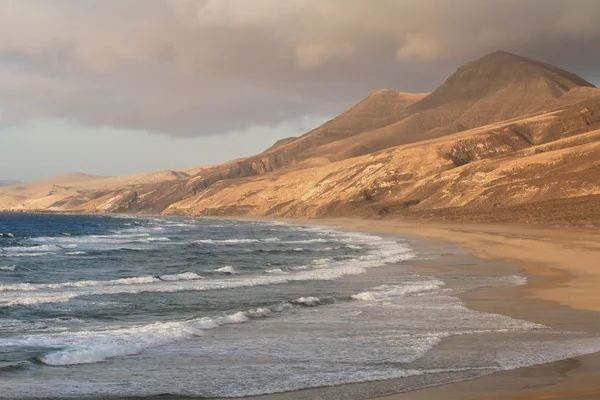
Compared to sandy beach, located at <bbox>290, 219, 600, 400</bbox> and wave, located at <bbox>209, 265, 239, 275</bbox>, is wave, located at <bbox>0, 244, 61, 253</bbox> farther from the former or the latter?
sandy beach, located at <bbox>290, 219, 600, 400</bbox>

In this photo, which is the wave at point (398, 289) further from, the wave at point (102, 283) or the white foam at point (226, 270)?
the white foam at point (226, 270)

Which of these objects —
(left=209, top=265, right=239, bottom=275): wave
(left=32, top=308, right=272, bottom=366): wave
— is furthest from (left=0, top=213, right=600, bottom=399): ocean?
(left=209, top=265, right=239, bottom=275): wave

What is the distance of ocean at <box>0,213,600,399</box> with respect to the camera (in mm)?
13531

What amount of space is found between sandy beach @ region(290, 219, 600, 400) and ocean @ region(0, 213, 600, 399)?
76 centimetres

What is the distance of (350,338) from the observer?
18094mm

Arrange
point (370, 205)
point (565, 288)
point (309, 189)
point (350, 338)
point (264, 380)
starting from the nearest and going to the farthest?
point (264, 380), point (350, 338), point (565, 288), point (370, 205), point (309, 189)

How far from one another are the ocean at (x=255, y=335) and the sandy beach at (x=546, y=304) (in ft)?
2.49

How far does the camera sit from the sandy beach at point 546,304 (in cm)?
1212

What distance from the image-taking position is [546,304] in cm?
2378

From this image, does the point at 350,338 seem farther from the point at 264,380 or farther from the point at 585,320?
the point at 585,320

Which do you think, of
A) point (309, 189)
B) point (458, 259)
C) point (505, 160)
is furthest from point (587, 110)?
point (458, 259)

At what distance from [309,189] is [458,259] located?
459ft

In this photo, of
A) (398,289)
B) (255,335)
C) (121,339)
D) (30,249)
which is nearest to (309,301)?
(398,289)

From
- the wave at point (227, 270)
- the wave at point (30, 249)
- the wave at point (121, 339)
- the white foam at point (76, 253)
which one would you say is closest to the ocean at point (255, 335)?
the wave at point (121, 339)
